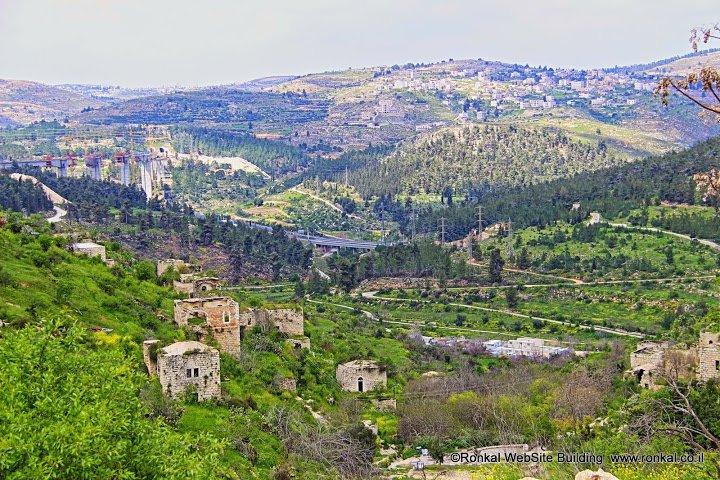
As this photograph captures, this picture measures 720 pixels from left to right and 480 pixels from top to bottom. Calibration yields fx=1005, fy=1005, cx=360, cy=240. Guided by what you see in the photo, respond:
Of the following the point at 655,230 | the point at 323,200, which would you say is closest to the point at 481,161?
the point at 323,200

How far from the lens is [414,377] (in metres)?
39.6

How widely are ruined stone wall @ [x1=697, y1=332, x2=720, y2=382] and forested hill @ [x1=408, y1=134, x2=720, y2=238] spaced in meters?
56.0

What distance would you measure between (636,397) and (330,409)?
31.1 feet

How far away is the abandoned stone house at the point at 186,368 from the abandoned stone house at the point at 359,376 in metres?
12.0

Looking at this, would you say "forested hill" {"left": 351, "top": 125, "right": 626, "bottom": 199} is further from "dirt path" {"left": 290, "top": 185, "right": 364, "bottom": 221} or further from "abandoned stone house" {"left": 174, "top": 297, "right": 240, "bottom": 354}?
"abandoned stone house" {"left": 174, "top": 297, "right": 240, "bottom": 354}

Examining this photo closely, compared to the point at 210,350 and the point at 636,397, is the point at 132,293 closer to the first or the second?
the point at 210,350

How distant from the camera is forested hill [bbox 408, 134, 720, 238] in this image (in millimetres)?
88812

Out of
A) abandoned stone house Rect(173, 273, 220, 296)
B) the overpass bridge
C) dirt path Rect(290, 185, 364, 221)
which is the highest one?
abandoned stone house Rect(173, 273, 220, 296)

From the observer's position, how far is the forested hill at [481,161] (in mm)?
145750

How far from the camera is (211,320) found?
1140 inches

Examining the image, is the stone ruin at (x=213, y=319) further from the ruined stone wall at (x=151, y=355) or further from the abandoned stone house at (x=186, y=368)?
the abandoned stone house at (x=186, y=368)

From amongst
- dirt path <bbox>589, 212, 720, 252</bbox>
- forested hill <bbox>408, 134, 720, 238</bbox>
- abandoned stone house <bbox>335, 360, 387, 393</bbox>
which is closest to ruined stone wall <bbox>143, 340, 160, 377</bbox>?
abandoned stone house <bbox>335, 360, 387, 393</bbox>

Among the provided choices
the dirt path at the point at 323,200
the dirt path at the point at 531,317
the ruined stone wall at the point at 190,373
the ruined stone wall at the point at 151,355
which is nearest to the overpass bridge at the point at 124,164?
the dirt path at the point at 323,200

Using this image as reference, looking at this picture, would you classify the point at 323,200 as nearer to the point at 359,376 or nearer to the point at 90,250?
the point at 90,250
